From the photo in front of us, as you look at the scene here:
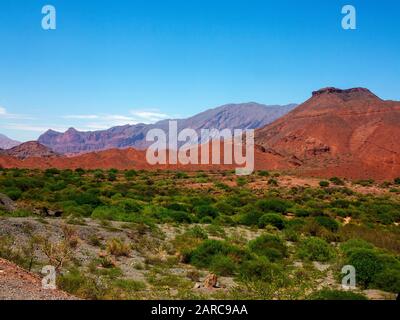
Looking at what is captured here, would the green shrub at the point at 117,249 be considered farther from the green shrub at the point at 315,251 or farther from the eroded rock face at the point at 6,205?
the eroded rock face at the point at 6,205

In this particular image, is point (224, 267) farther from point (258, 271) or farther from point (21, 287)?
point (21, 287)

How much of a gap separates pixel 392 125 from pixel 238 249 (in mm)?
104129

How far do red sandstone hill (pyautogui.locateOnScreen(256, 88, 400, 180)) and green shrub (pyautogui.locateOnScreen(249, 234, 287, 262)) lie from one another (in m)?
60.3

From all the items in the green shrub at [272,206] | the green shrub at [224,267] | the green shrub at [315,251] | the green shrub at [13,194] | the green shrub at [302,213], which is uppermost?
the green shrub at [13,194]

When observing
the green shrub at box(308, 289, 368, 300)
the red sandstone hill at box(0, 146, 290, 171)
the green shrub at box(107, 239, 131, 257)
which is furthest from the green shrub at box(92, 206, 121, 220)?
the red sandstone hill at box(0, 146, 290, 171)

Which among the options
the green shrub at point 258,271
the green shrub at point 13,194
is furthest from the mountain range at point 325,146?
the green shrub at point 258,271

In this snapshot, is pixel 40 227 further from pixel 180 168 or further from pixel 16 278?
pixel 180 168

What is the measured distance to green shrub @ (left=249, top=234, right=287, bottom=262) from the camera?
17.2m

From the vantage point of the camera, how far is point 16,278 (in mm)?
9453

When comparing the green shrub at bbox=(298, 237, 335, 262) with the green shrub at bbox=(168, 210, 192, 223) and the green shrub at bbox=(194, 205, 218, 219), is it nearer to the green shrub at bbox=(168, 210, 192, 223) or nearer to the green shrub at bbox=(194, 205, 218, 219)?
the green shrub at bbox=(168, 210, 192, 223)

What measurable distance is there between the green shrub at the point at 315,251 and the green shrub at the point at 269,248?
0.76 m

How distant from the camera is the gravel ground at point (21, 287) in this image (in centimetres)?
830

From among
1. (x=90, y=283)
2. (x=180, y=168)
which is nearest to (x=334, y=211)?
(x=90, y=283)
